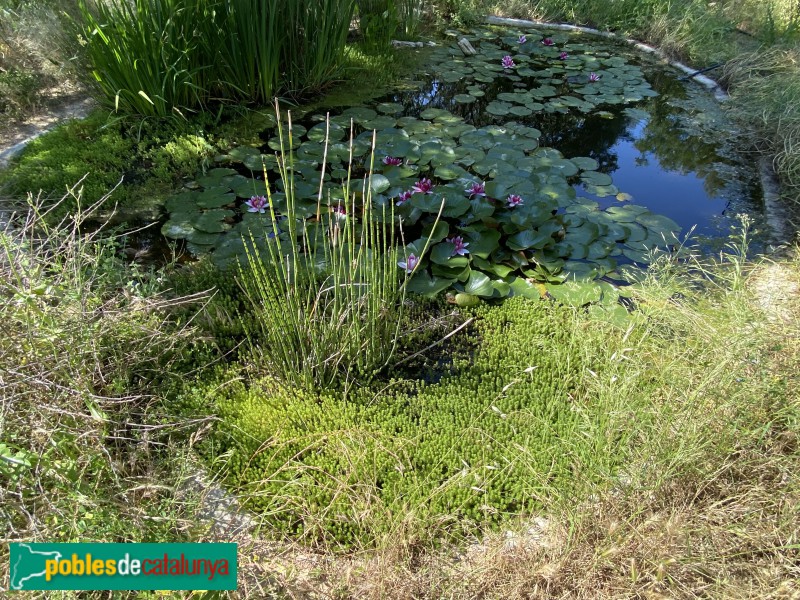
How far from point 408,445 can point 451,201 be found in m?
1.45

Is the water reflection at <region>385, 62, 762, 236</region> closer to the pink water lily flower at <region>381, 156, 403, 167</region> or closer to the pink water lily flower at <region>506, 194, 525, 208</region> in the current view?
the pink water lily flower at <region>506, 194, 525, 208</region>

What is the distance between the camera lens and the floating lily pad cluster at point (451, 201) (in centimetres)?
267

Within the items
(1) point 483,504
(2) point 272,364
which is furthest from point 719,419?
(2) point 272,364

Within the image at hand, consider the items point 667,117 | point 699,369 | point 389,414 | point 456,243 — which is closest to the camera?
point 699,369

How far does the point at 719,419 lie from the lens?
5.37 ft

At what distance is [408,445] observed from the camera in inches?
74.7

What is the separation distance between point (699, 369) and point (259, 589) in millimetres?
1531

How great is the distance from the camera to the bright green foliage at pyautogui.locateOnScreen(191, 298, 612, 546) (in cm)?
167

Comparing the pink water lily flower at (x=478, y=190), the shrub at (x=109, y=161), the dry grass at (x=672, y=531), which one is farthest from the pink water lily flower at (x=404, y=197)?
the dry grass at (x=672, y=531)

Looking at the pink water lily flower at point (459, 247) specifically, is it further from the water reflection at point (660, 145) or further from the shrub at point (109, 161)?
the shrub at point (109, 161)

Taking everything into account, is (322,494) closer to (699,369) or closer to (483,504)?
(483,504)

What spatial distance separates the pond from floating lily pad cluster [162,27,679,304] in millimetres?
11

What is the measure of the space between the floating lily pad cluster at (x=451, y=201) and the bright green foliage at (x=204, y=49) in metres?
0.51

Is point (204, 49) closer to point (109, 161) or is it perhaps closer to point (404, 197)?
point (109, 161)
